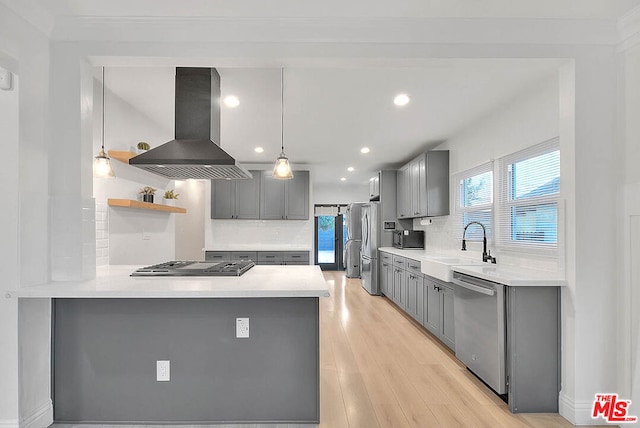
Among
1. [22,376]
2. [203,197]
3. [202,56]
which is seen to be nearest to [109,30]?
[202,56]

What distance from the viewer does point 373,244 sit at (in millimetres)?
6672

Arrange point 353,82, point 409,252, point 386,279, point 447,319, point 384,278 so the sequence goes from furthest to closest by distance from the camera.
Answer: point 384,278, point 386,279, point 409,252, point 447,319, point 353,82

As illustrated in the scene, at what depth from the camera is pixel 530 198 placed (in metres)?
3.14

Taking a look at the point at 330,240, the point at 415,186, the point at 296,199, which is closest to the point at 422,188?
the point at 415,186

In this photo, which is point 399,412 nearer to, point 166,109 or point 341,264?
point 166,109

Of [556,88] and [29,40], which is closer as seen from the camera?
[29,40]

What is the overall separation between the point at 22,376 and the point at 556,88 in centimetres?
416

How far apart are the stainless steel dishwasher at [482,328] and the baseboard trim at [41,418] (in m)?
2.96

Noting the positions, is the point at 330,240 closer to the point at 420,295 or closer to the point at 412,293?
the point at 412,293

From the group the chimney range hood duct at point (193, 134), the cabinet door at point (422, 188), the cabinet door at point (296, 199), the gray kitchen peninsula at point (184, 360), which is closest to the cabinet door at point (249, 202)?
the cabinet door at point (296, 199)

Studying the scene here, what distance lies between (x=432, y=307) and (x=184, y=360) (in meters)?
2.74

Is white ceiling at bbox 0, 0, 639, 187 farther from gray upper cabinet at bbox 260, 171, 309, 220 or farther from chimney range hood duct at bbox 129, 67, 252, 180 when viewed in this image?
gray upper cabinet at bbox 260, 171, 309, 220

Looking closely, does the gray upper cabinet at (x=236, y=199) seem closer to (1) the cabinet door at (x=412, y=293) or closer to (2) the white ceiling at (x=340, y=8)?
(1) the cabinet door at (x=412, y=293)

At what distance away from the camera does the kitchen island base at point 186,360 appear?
221cm
